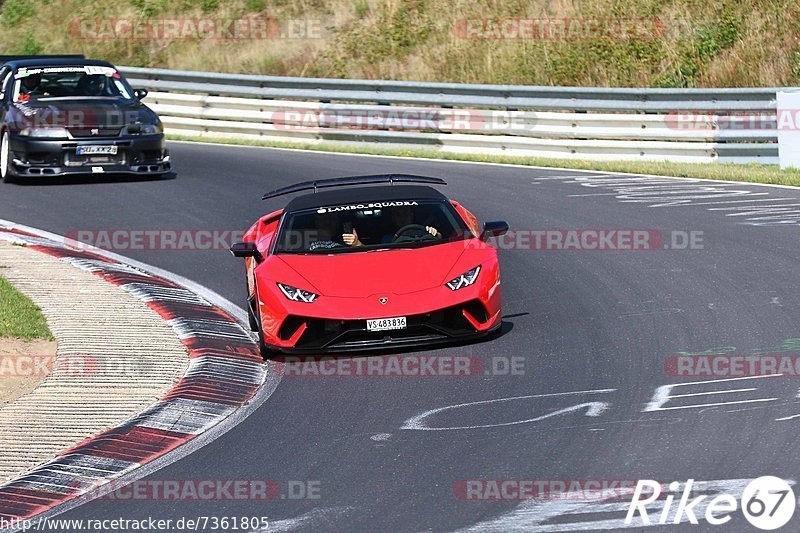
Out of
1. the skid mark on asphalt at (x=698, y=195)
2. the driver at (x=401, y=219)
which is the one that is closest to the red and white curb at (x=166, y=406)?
the driver at (x=401, y=219)

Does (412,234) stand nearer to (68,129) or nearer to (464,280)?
(464,280)

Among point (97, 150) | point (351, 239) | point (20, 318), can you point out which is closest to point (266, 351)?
point (351, 239)

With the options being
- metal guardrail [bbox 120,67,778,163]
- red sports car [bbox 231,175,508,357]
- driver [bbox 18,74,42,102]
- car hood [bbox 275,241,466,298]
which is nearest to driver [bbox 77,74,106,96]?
driver [bbox 18,74,42,102]

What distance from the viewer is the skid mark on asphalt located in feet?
50.9

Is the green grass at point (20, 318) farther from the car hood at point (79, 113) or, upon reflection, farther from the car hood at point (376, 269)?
the car hood at point (79, 113)

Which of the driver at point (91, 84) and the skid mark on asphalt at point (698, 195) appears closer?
the skid mark on asphalt at point (698, 195)

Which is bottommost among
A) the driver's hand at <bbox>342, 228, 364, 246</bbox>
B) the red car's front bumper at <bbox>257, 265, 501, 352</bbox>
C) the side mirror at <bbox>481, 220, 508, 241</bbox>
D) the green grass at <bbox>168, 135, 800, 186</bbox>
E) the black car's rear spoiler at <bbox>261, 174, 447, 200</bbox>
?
the green grass at <bbox>168, 135, 800, 186</bbox>

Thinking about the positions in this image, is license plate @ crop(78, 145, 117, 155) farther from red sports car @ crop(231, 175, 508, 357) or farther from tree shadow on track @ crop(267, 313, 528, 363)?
tree shadow on track @ crop(267, 313, 528, 363)

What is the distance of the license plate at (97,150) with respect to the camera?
19008mm

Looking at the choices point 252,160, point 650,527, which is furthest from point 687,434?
point 252,160

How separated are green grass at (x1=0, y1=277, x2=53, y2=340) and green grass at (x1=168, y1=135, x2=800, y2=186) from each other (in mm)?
10206

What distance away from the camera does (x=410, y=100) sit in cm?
2314

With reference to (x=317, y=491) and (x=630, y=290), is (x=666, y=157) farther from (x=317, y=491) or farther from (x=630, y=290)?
(x=317, y=491)

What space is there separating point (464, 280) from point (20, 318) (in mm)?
3720
